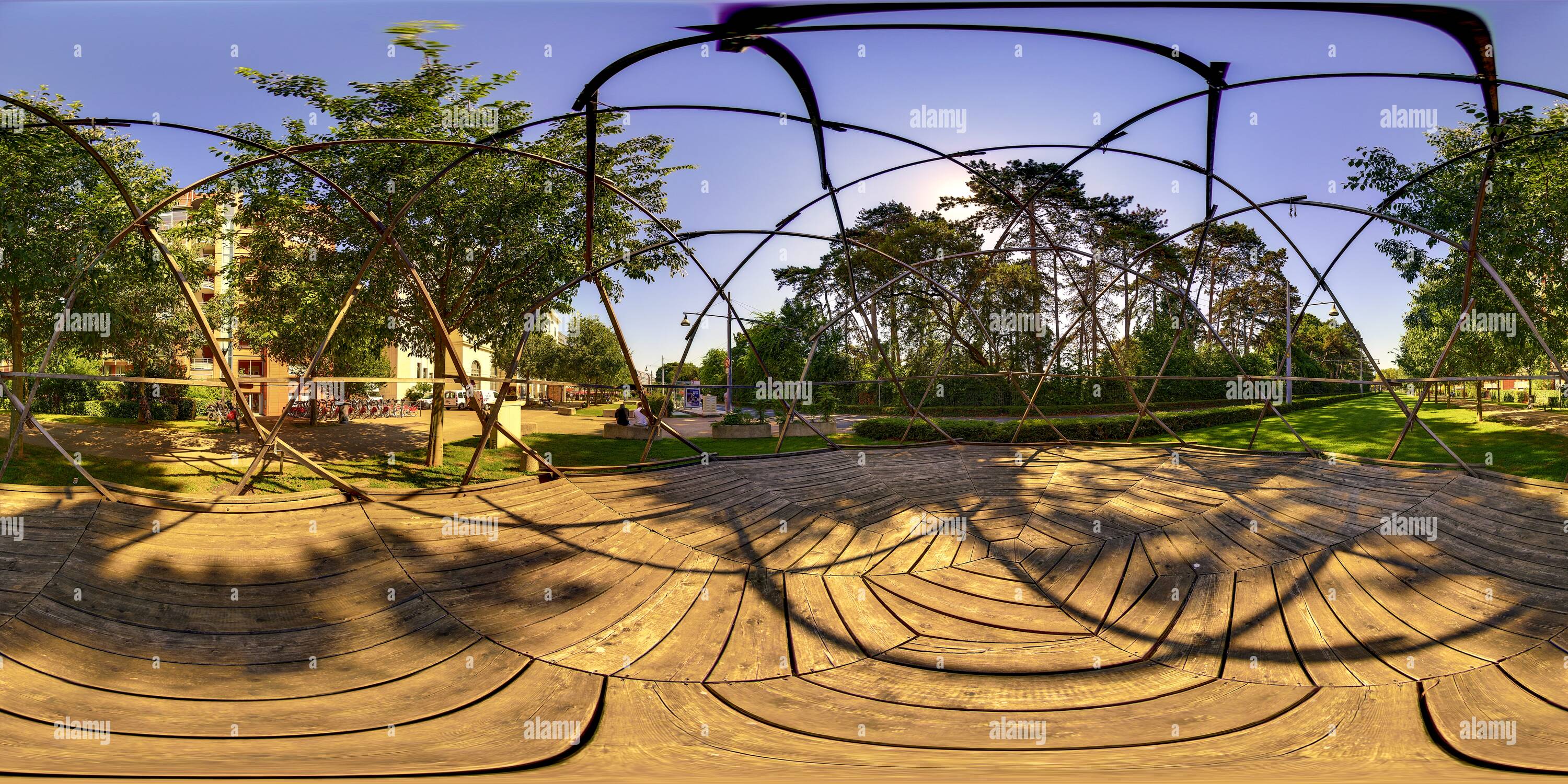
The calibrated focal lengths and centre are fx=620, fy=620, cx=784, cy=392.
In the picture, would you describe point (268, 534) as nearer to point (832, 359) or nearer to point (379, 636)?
point (379, 636)

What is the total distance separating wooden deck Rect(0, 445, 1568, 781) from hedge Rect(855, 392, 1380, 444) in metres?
7.40

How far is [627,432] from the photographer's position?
14.8 m

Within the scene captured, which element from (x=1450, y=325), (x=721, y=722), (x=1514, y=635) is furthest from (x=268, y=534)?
(x=1450, y=325)

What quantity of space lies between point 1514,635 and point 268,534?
9139 millimetres

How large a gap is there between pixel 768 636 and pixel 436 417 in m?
9.44

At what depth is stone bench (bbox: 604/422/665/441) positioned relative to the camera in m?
14.7
